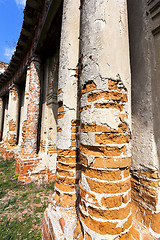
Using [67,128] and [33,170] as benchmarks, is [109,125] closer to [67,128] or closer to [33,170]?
[67,128]

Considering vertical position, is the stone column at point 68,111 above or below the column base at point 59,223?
above

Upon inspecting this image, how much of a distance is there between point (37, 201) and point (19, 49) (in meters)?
6.12

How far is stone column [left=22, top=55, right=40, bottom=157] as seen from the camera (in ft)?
13.5

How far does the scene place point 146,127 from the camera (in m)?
1.13

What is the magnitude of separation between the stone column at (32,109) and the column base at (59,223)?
9.79ft

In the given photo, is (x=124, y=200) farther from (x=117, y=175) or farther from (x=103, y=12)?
(x=103, y=12)

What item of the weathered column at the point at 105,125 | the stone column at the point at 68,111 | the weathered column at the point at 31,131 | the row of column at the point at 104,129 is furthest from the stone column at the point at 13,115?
the weathered column at the point at 105,125

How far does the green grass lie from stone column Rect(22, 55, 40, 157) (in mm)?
1076

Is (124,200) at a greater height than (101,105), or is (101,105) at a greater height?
(101,105)

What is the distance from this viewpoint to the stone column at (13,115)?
6.95 m

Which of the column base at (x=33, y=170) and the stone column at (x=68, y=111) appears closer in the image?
the stone column at (x=68, y=111)

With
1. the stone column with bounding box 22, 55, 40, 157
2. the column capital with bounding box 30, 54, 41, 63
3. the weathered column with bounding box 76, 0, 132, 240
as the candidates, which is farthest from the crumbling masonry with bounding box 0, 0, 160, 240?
the column capital with bounding box 30, 54, 41, 63

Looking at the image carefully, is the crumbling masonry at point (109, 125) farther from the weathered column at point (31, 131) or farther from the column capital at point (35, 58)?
the column capital at point (35, 58)

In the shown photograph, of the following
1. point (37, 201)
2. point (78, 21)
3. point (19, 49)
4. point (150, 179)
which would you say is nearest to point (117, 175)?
point (150, 179)
